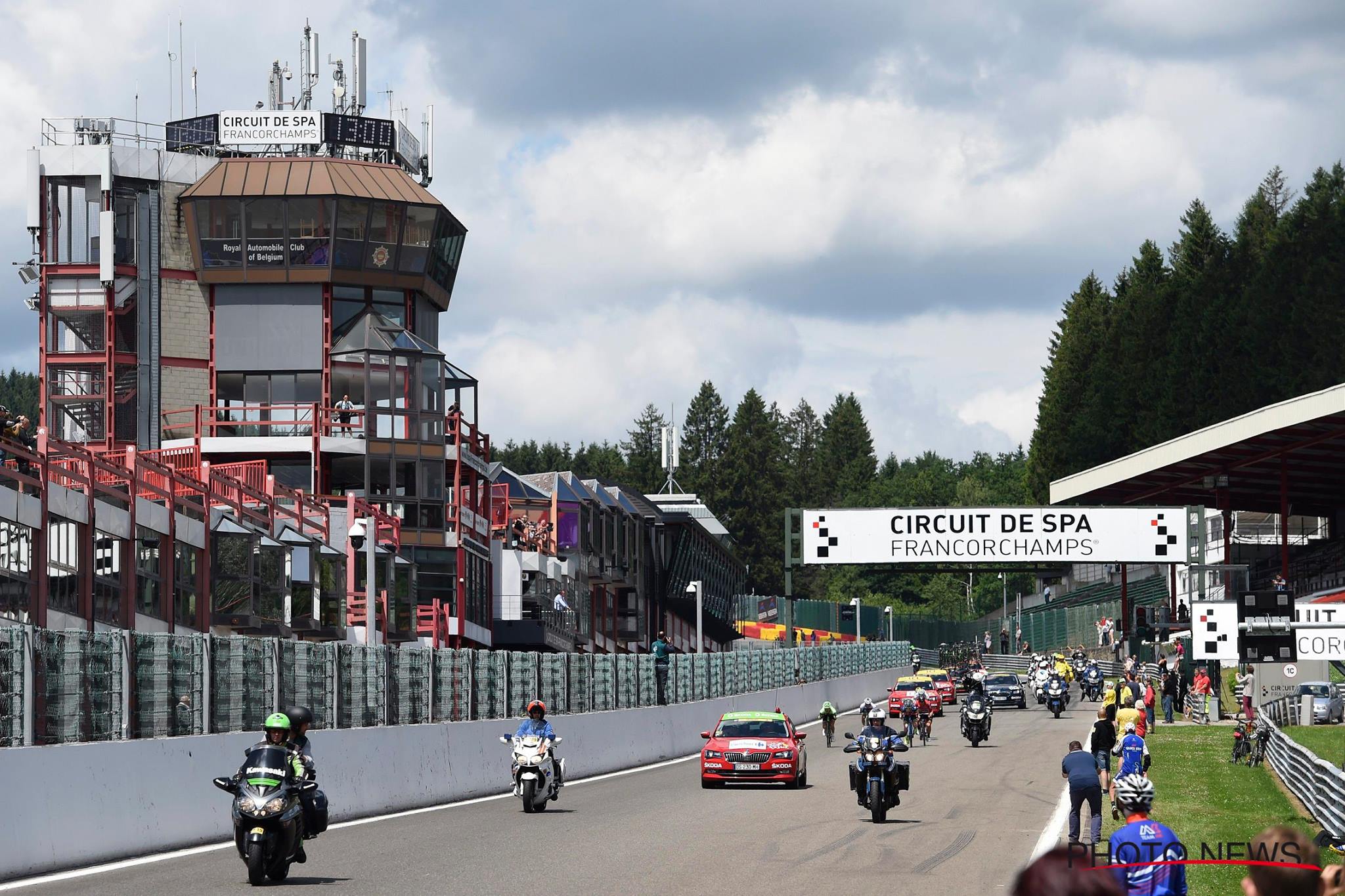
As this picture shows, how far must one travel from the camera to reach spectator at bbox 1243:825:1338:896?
500 centimetres

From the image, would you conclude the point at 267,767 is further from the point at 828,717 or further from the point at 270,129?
the point at 270,129

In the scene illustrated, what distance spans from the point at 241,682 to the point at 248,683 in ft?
0.69

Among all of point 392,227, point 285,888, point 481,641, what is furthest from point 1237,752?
point 392,227

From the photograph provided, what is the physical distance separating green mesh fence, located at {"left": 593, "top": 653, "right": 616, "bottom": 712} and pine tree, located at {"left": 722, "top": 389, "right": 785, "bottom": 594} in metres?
134

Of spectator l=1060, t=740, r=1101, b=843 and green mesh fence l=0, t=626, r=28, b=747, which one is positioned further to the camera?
spectator l=1060, t=740, r=1101, b=843

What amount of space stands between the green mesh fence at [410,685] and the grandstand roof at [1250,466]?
3753cm

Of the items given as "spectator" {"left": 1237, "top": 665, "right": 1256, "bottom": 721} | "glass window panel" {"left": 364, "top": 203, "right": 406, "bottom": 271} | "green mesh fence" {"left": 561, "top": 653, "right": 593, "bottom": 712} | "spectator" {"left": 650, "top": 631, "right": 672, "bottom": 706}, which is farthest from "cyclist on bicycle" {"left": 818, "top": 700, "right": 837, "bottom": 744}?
"glass window panel" {"left": 364, "top": 203, "right": 406, "bottom": 271}

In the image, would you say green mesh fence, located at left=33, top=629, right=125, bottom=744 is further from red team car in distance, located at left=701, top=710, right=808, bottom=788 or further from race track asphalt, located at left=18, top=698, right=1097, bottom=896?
red team car in distance, located at left=701, top=710, right=808, bottom=788

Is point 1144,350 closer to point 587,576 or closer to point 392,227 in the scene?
point 587,576

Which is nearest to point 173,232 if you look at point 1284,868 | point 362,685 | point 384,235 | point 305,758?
point 384,235

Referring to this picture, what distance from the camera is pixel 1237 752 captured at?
118ft

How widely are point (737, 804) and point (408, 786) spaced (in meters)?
4.61

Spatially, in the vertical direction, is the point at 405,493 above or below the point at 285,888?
above

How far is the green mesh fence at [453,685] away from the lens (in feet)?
90.9
